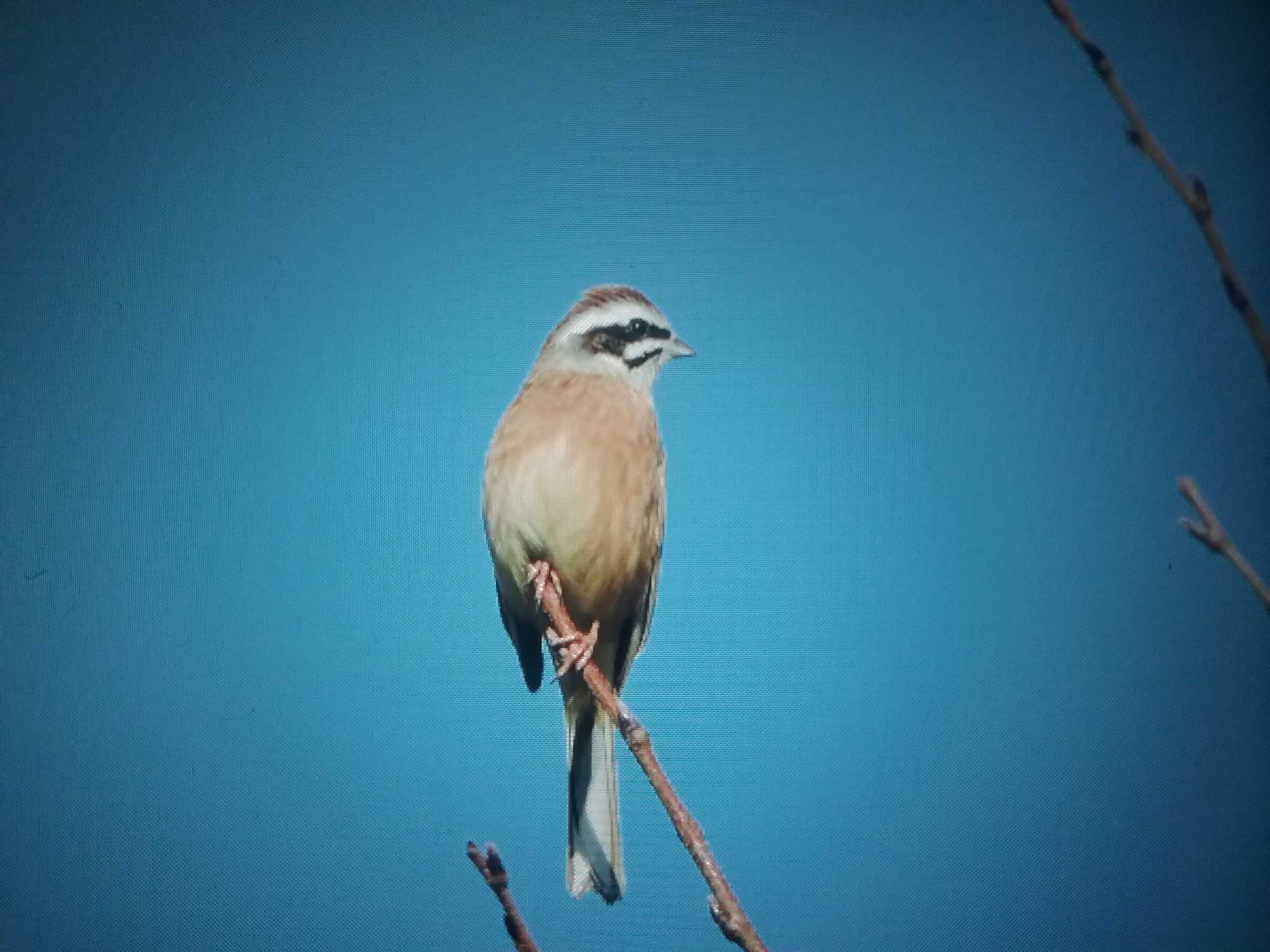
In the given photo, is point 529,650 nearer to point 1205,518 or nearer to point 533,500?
point 533,500

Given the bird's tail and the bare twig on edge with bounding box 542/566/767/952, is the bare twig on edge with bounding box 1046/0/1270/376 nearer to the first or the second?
the bare twig on edge with bounding box 542/566/767/952

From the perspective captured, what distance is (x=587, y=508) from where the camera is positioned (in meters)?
1.26

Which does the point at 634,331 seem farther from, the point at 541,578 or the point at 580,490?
the point at 541,578

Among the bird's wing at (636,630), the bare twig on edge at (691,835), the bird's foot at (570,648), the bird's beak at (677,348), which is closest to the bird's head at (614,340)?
the bird's beak at (677,348)

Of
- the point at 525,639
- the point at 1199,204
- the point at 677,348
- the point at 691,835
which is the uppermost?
the point at 677,348

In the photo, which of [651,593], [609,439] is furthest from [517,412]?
[651,593]

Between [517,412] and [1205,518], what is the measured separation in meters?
0.90

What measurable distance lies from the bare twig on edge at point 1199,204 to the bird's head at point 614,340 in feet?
2.36

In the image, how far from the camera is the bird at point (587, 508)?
126 cm

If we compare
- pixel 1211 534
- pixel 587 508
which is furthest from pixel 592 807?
pixel 1211 534

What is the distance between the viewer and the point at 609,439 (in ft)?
4.24

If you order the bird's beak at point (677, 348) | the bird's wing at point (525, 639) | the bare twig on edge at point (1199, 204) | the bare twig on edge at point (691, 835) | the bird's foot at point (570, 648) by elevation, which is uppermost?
the bird's beak at point (677, 348)

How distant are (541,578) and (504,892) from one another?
565 mm

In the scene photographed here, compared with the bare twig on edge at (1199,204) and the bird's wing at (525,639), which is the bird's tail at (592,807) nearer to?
the bird's wing at (525,639)
